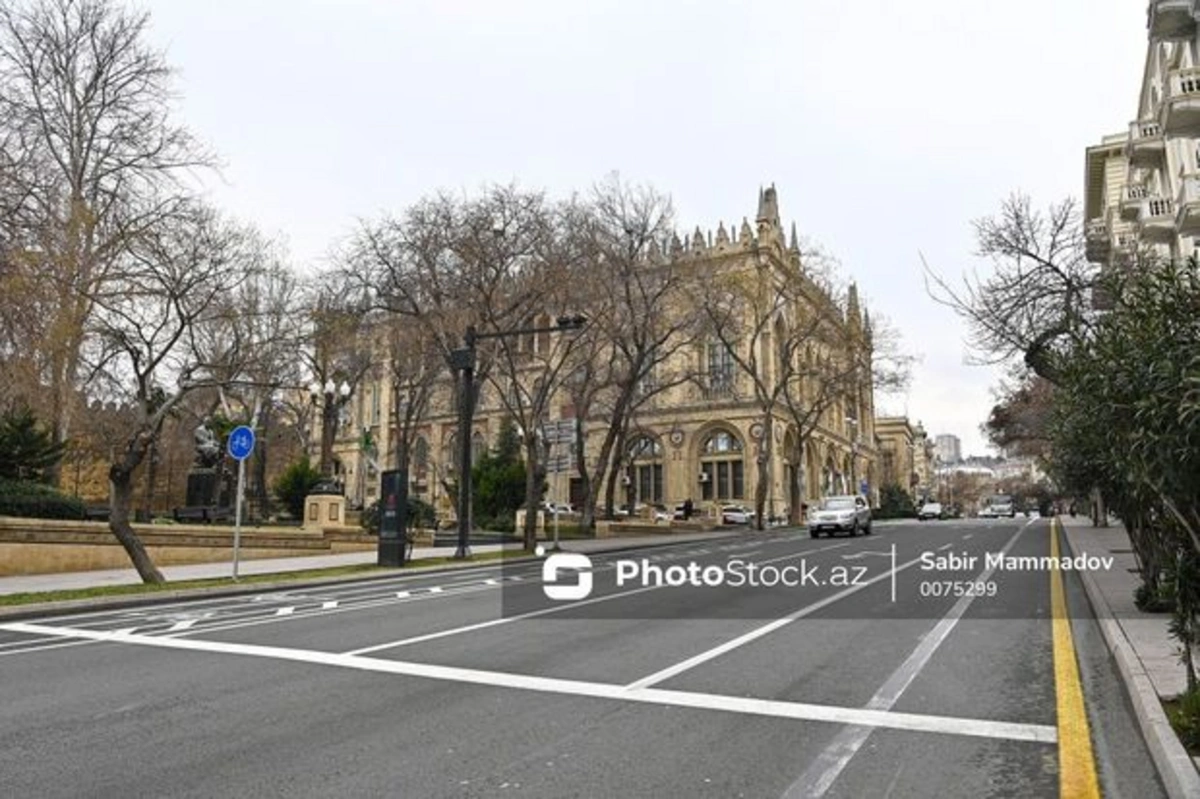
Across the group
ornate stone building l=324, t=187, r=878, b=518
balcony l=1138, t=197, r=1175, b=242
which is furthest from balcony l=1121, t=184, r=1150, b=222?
ornate stone building l=324, t=187, r=878, b=518

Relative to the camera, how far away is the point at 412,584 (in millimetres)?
17297

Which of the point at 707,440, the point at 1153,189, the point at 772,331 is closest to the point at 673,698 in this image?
the point at 1153,189

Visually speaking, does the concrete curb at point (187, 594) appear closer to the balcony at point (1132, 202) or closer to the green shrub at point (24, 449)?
the green shrub at point (24, 449)

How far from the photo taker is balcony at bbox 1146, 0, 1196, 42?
22781 millimetres

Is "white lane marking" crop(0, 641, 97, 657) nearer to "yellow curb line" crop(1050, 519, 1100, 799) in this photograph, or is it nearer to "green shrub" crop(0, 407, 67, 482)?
"yellow curb line" crop(1050, 519, 1100, 799)

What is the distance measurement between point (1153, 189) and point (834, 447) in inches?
1926

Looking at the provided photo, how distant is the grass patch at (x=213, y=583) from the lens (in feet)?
45.7

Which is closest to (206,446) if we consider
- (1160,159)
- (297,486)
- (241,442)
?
(297,486)

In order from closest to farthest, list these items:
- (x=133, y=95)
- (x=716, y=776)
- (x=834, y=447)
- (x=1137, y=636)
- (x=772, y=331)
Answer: (x=716, y=776) → (x=1137, y=636) → (x=133, y=95) → (x=772, y=331) → (x=834, y=447)

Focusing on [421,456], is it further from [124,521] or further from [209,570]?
[124,521]

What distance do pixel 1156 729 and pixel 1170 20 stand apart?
2550 centimetres

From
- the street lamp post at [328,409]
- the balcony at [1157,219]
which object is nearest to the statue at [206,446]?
the street lamp post at [328,409]

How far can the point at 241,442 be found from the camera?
689 inches

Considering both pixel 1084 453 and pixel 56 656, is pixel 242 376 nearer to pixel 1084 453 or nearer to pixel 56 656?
pixel 56 656
